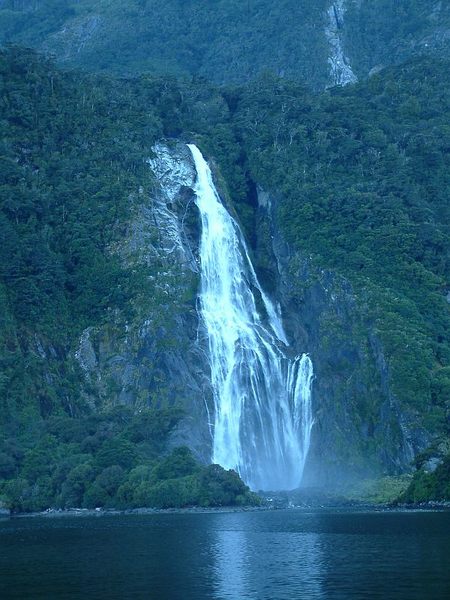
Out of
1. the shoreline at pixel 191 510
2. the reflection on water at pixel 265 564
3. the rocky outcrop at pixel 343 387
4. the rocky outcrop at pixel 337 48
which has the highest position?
the rocky outcrop at pixel 337 48

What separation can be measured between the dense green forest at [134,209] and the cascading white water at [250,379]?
592 cm

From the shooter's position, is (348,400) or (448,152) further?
(448,152)

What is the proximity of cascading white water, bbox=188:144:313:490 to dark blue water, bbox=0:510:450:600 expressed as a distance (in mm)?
24054

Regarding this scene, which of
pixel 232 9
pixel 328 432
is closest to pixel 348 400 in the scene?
pixel 328 432

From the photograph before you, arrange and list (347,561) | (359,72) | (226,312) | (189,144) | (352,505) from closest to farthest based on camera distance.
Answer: (347,561) < (352,505) < (226,312) < (189,144) < (359,72)

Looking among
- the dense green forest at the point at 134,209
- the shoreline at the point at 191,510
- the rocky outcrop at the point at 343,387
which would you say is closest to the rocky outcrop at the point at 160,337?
the dense green forest at the point at 134,209

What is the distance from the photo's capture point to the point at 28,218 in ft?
327

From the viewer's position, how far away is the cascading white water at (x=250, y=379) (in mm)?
83688

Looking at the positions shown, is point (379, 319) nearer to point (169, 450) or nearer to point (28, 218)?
point (169, 450)

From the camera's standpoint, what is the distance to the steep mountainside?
169 meters

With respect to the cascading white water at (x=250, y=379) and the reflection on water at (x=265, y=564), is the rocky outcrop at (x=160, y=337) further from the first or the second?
the reflection on water at (x=265, y=564)

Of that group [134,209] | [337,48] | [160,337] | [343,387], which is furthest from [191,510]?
[337,48]

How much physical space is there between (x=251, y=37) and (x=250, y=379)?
103397 mm

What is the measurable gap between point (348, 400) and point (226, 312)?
15120 millimetres
